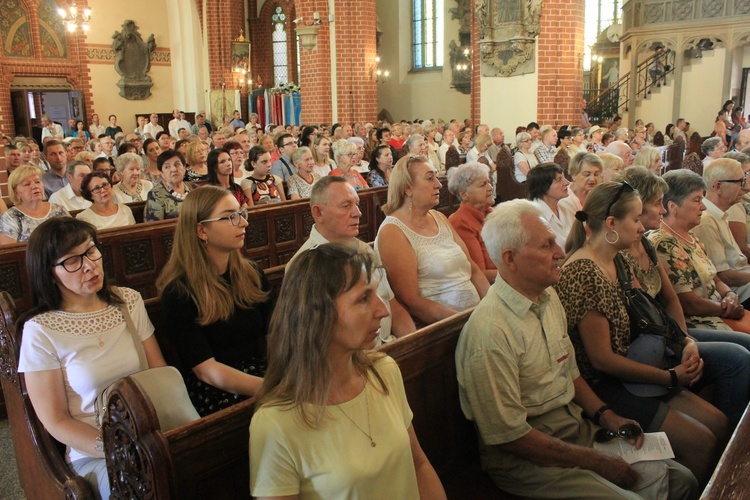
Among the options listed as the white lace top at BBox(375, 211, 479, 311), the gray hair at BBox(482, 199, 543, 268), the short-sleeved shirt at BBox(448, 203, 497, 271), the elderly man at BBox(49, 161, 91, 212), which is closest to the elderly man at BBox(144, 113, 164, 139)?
the elderly man at BBox(49, 161, 91, 212)

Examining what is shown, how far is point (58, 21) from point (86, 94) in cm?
207

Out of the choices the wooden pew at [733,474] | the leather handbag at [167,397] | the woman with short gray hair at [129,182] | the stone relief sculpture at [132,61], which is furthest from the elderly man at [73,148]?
the stone relief sculpture at [132,61]

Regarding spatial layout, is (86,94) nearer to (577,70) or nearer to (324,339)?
(577,70)

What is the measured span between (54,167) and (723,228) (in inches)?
252

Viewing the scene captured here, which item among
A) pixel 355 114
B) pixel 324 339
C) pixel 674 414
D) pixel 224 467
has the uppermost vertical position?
pixel 355 114

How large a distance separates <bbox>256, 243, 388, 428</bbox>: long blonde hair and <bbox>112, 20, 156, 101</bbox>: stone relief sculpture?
1939cm

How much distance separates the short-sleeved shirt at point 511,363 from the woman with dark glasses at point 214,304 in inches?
33.0

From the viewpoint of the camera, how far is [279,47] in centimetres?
2156

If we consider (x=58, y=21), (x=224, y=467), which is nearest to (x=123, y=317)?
(x=224, y=467)

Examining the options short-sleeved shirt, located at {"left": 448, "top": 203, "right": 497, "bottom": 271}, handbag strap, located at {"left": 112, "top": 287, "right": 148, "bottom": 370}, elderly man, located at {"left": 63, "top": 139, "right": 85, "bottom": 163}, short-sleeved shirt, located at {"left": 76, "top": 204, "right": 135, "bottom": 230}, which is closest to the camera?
handbag strap, located at {"left": 112, "top": 287, "right": 148, "bottom": 370}

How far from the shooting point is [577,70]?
10602 mm

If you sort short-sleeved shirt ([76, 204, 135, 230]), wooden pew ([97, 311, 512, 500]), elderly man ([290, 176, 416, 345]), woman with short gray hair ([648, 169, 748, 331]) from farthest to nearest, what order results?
short-sleeved shirt ([76, 204, 135, 230]) < woman with short gray hair ([648, 169, 748, 331]) < elderly man ([290, 176, 416, 345]) < wooden pew ([97, 311, 512, 500])

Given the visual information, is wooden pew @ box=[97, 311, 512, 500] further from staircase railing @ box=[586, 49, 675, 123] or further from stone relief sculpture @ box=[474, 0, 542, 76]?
staircase railing @ box=[586, 49, 675, 123]

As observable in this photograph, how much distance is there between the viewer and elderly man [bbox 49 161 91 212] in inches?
213
